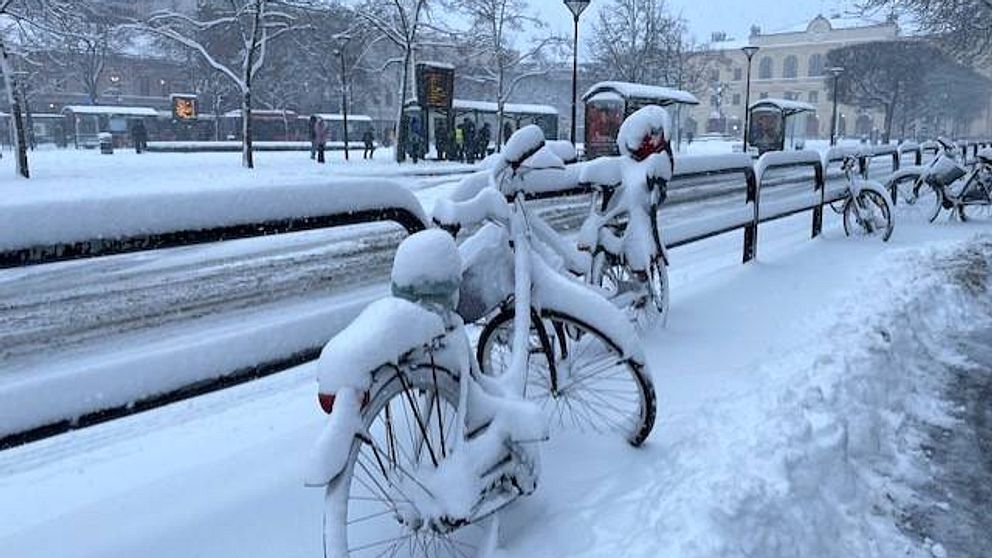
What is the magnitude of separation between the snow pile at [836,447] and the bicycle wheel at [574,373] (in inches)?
16.5

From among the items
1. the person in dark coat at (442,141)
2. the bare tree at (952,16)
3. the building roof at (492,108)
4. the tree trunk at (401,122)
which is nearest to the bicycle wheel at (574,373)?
the bare tree at (952,16)

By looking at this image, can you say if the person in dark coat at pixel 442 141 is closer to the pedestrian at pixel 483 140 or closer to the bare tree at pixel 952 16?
the pedestrian at pixel 483 140

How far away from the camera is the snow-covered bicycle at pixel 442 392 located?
6.56 feet

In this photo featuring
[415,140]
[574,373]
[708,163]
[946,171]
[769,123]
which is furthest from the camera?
[769,123]

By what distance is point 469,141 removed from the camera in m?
32.3

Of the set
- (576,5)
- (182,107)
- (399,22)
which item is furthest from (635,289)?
(182,107)

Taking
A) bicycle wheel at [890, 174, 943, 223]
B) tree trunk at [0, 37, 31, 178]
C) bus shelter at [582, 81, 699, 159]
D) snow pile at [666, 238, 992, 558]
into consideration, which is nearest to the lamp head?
bus shelter at [582, 81, 699, 159]

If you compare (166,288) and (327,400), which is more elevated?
(327,400)

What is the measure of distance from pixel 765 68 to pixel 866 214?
95687 millimetres

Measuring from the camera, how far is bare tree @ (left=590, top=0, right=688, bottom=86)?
45.0 m

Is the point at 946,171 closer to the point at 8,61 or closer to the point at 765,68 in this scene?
the point at 8,61

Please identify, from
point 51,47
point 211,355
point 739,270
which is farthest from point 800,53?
point 211,355

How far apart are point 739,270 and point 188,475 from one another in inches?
227

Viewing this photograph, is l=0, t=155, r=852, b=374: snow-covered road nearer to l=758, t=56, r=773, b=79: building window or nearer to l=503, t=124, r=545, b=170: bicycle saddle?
l=503, t=124, r=545, b=170: bicycle saddle
